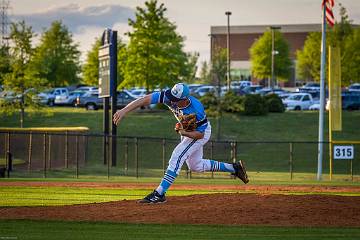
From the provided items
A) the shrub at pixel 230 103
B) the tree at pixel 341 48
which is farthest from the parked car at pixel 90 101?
the tree at pixel 341 48

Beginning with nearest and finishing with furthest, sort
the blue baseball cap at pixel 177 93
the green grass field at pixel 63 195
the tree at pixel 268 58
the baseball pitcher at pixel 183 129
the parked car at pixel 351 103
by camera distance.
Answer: the blue baseball cap at pixel 177 93 → the baseball pitcher at pixel 183 129 → the green grass field at pixel 63 195 → the parked car at pixel 351 103 → the tree at pixel 268 58

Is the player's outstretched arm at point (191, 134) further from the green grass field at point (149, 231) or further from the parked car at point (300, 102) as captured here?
the parked car at point (300, 102)

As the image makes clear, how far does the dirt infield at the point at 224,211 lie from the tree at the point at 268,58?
231 ft

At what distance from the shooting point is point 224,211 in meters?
13.1

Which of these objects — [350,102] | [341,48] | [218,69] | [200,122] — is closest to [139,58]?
[218,69]

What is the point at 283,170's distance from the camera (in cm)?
3903

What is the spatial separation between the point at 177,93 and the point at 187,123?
0.63 meters

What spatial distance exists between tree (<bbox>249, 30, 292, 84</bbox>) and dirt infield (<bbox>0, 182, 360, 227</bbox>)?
231 ft

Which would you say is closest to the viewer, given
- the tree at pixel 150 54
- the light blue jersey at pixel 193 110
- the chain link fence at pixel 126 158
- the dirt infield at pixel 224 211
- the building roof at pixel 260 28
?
Answer: the dirt infield at pixel 224 211

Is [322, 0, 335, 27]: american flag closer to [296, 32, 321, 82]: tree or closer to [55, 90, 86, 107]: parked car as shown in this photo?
[55, 90, 86, 107]: parked car

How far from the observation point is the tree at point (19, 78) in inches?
1885

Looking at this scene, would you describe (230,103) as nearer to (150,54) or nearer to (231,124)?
Answer: (231,124)

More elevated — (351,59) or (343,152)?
(351,59)

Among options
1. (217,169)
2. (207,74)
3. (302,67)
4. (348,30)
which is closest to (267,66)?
(302,67)
